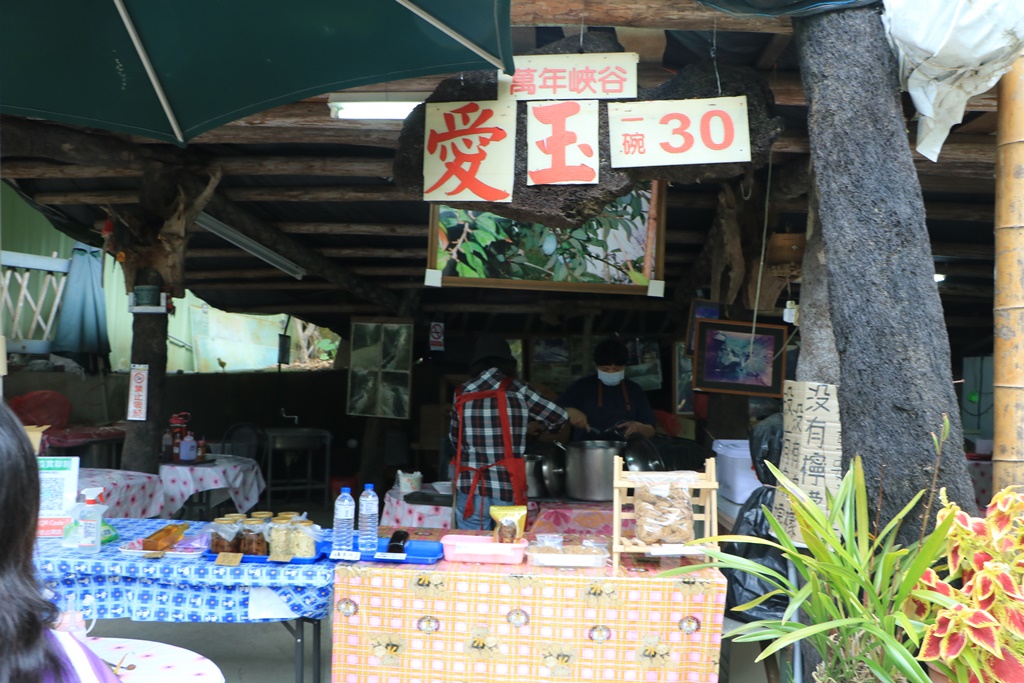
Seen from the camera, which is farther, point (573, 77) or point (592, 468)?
point (592, 468)

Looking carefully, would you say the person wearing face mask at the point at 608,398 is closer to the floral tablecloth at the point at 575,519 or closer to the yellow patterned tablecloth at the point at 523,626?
the floral tablecloth at the point at 575,519

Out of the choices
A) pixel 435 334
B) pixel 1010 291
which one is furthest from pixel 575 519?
pixel 435 334

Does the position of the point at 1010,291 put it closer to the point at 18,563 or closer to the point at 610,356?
the point at 18,563

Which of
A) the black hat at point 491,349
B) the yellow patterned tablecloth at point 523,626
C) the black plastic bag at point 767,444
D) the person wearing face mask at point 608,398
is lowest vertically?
the yellow patterned tablecloth at point 523,626

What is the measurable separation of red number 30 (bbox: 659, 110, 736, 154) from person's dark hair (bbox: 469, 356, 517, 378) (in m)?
1.88

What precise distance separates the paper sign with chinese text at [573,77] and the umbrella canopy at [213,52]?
45cm

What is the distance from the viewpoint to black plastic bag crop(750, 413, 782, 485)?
4367 mm

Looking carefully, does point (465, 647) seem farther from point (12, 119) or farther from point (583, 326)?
point (583, 326)

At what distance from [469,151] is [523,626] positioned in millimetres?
2284

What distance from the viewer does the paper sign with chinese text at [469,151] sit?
408 centimetres

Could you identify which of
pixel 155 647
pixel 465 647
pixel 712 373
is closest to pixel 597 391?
pixel 712 373

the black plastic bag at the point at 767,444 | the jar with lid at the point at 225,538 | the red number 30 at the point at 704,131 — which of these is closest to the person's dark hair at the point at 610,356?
the black plastic bag at the point at 767,444

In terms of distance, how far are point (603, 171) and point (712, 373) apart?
13.6ft

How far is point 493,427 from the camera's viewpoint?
5.26 metres
